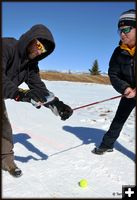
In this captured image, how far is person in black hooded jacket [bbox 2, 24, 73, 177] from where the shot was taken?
4684 mm

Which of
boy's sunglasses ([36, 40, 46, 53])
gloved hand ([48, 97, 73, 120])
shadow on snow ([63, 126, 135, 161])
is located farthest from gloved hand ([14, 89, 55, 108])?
shadow on snow ([63, 126, 135, 161])

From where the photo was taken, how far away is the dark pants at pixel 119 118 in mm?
5840

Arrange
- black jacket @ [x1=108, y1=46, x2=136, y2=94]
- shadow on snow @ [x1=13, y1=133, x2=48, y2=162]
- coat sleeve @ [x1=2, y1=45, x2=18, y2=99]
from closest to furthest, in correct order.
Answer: coat sleeve @ [x1=2, y1=45, x2=18, y2=99] < black jacket @ [x1=108, y1=46, x2=136, y2=94] < shadow on snow @ [x1=13, y1=133, x2=48, y2=162]

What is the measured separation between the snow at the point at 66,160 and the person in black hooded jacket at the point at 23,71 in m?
0.41

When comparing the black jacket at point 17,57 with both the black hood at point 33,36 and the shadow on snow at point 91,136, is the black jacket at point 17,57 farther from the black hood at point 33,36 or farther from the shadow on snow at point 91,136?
the shadow on snow at point 91,136

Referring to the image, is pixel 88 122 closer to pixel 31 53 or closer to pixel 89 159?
pixel 89 159

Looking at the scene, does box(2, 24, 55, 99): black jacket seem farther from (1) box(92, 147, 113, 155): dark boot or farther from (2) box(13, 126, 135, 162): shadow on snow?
(1) box(92, 147, 113, 155): dark boot

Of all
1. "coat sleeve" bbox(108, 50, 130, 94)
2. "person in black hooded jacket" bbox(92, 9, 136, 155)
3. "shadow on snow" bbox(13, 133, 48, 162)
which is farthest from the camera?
"shadow on snow" bbox(13, 133, 48, 162)

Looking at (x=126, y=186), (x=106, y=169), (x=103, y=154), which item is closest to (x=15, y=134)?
(x=103, y=154)

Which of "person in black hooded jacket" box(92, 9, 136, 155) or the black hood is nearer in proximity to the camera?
the black hood

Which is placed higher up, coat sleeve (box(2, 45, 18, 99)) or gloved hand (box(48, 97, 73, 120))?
coat sleeve (box(2, 45, 18, 99))

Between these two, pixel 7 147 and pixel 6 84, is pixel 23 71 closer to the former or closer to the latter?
pixel 6 84

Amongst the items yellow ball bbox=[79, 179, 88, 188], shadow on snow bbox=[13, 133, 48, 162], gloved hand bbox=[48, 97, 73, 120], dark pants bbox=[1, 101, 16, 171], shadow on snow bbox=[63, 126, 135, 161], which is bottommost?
shadow on snow bbox=[63, 126, 135, 161]

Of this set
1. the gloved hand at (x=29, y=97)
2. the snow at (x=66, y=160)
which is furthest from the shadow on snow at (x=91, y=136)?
the gloved hand at (x=29, y=97)
